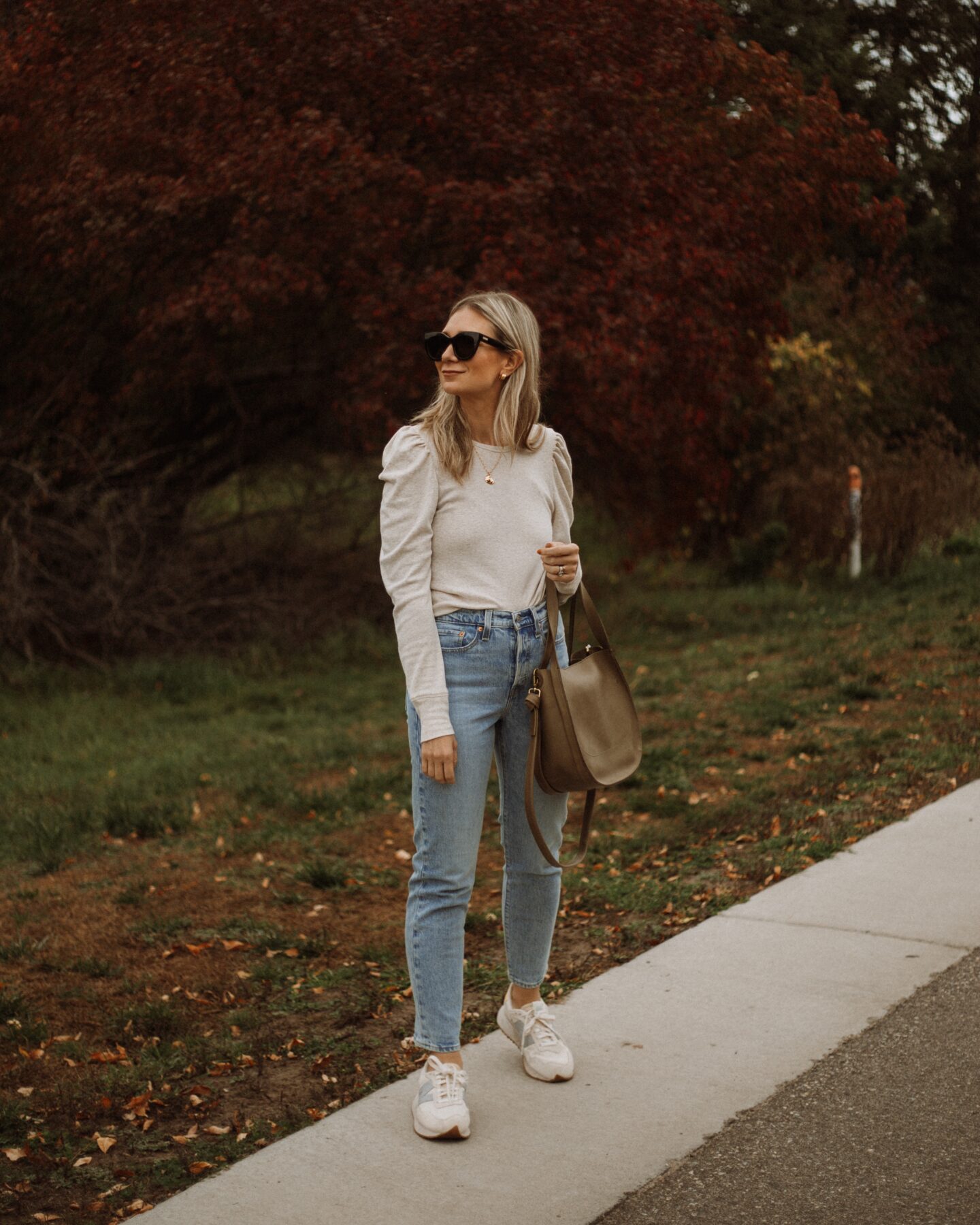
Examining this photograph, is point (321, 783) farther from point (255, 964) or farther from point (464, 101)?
point (464, 101)

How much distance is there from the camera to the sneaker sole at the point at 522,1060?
344cm

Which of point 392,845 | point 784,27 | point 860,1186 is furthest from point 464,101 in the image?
point 860,1186

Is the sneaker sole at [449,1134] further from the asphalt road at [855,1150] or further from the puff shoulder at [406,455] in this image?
the puff shoulder at [406,455]

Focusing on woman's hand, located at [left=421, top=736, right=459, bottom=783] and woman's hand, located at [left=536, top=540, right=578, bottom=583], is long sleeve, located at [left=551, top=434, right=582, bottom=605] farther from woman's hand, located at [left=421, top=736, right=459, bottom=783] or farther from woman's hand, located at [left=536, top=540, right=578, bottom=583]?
woman's hand, located at [left=421, top=736, right=459, bottom=783]

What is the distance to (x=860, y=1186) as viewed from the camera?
2.88 meters

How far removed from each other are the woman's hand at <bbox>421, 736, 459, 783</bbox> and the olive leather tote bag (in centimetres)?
21

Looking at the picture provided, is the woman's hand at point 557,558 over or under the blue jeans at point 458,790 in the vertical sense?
over

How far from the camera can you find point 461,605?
3266 mm

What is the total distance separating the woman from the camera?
3.21 metres

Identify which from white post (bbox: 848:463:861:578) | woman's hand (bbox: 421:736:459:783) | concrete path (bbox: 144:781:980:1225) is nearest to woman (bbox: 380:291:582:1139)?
woman's hand (bbox: 421:736:459:783)

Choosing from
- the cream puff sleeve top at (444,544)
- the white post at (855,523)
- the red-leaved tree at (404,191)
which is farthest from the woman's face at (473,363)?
the white post at (855,523)

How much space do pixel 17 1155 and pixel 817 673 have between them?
255 inches

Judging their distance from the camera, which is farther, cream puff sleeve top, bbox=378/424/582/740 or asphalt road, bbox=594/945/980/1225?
cream puff sleeve top, bbox=378/424/582/740

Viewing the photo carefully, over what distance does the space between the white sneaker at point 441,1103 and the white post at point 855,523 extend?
37.4 feet
